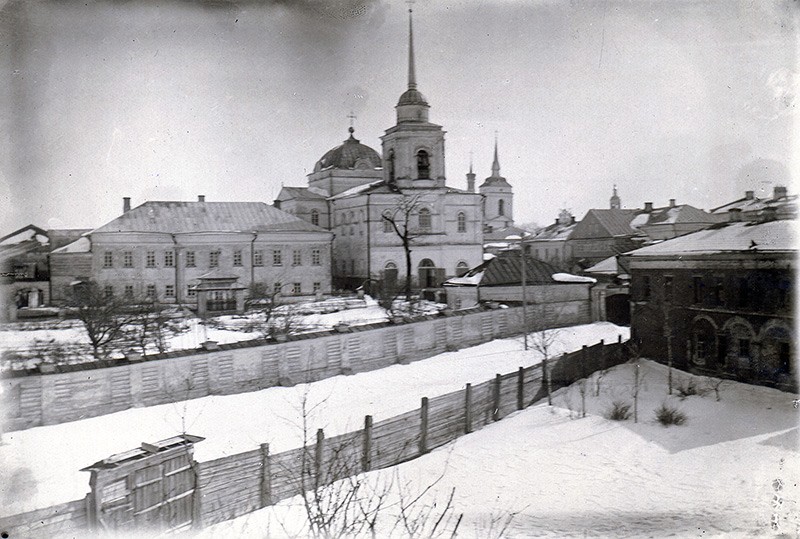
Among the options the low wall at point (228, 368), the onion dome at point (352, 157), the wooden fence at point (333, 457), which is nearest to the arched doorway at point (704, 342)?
the wooden fence at point (333, 457)

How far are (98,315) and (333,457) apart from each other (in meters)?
7.63

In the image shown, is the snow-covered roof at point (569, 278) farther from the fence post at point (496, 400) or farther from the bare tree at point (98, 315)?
the bare tree at point (98, 315)

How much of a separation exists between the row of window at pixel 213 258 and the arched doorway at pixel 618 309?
12715 mm

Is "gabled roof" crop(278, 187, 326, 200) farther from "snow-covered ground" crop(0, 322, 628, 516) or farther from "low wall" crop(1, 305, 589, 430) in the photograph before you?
"snow-covered ground" crop(0, 322, 628, 516)

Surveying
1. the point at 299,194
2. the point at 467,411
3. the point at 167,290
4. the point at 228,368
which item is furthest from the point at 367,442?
the point at 299,194

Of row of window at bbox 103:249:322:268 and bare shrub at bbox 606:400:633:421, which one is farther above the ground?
row of window at bbox 103:249:322:268

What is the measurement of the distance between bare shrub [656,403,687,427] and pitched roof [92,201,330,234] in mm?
15468

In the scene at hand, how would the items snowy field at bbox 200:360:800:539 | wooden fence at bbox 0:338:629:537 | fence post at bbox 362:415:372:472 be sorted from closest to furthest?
wooden fence at bbox 0:338:629:537
snowy field at bbox 200:360:800:539
fence post at bbox 362:415:372:472

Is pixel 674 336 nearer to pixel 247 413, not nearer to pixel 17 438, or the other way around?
pixel 247 413

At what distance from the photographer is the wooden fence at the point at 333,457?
21.6ft

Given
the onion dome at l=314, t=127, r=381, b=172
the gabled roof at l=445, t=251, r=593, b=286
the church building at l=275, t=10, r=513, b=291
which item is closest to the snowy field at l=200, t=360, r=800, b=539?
the gabled roof at l=445, t=251, r=593, b=286

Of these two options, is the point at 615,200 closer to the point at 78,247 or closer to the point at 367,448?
the point at 367,448

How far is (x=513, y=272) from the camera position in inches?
821

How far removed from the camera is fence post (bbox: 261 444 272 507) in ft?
26.1
